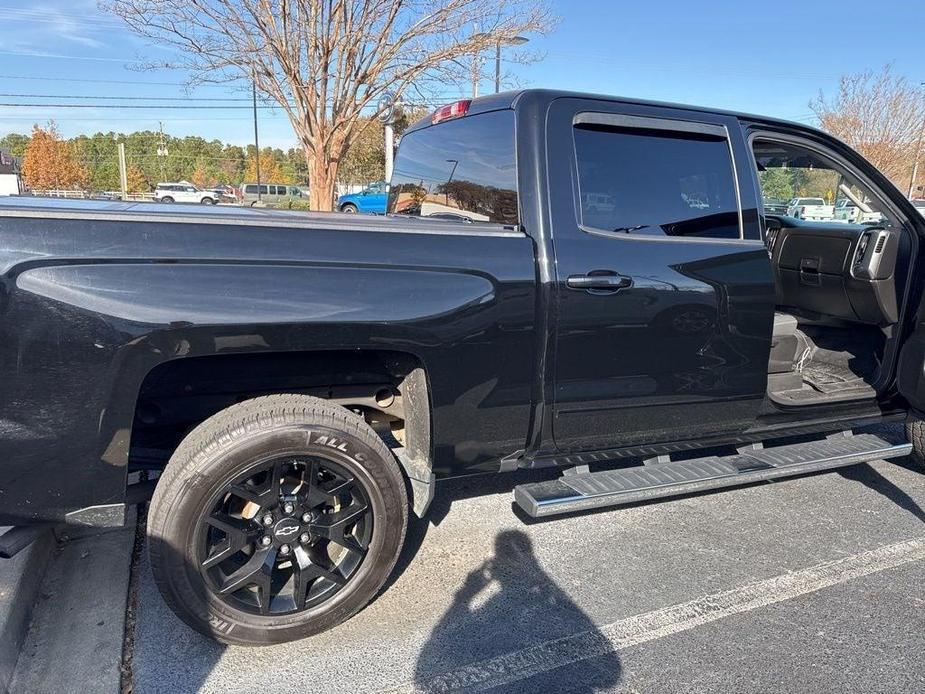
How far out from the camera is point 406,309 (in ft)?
7.83

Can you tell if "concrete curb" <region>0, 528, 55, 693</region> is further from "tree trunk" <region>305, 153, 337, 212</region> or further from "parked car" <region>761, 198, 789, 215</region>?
"tree trunk" <region>305, 153, 337, 212</region>

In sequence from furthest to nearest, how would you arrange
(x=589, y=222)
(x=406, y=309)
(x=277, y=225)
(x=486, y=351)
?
1. (x=589, y=222)
2. (x=486, y=351)
3. (x=406, y=309)
4. (x=277, y=225)

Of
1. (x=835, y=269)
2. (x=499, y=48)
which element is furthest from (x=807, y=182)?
(x=499, y=48)

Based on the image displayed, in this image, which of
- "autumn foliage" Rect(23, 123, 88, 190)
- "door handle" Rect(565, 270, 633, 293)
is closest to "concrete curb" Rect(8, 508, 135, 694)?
"door handle" Rect(565, 270, 633, 293)

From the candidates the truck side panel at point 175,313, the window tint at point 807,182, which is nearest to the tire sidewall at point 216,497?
the truck side panel at point 175,313

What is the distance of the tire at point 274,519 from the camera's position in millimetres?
2229

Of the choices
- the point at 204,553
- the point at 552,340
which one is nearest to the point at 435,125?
the point at 552,340

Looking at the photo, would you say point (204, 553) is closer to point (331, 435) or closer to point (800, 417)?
point (331, 435)

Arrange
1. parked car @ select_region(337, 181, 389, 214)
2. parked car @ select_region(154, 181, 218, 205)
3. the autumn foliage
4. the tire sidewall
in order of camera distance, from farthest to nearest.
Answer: the autumn foliage, parked car @ select_region(154, 181, 218, 205), parked car @ select_region(337, 181, 389, 214), the tire sidewall

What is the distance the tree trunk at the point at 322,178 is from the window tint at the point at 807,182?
379 inches

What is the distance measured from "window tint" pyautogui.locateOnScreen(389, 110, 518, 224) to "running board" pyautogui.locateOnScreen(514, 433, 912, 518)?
3.91 feet

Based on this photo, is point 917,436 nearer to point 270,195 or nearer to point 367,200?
point 367,200

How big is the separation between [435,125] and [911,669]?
127 inches

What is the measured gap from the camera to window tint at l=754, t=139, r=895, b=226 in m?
3.60
